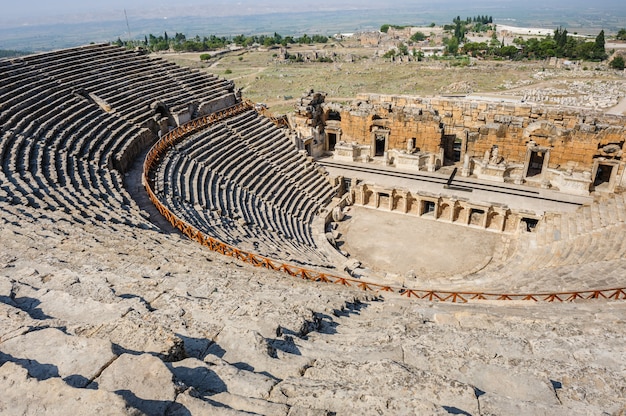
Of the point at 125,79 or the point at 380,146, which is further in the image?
the point at 380,146

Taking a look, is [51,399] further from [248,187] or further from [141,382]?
[248,187]

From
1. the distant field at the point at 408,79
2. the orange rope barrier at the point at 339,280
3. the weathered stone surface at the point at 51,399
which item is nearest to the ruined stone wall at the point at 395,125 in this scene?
the orange rope barrier at the point at 339,280

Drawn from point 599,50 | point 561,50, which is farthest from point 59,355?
point 561,50

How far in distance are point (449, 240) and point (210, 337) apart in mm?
15729

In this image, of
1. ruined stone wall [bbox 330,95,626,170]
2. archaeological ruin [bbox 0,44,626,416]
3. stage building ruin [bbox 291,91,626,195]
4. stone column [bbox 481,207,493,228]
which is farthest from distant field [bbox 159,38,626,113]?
stone column [bbox 481,207,493,228]

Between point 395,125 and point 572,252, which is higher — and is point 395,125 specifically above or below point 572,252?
above

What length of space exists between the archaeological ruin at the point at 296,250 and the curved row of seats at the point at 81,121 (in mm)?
120

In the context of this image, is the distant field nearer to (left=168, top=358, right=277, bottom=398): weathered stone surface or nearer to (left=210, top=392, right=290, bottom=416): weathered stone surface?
(left=168, top=358, right=277, bottom=398): weathered stone surface

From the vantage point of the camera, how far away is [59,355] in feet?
14.4

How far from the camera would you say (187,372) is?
15.2ft

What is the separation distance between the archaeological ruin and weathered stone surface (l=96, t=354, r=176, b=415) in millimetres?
18

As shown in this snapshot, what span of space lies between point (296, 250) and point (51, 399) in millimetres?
12385

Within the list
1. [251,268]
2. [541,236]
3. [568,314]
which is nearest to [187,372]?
[251,268]

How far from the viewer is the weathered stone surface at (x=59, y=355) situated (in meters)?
4.14
